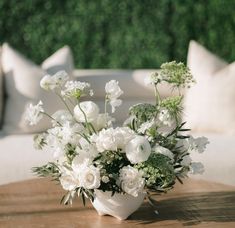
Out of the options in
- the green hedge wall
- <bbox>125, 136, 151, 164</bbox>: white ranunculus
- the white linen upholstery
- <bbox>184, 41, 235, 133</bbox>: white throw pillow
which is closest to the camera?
<bbox>125, 136, 151, 164</bbox>: white ranunculus

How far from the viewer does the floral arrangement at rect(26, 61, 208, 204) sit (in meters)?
1.72

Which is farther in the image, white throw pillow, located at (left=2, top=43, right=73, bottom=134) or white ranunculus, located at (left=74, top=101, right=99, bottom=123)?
white throw pillow, located at (left=2, top=43, right=73, bottom=134)

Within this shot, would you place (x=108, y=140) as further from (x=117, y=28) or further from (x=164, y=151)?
(x=117, y=28)

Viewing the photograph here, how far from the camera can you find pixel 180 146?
6.10ft

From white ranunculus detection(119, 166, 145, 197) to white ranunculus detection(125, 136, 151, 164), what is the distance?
0.11ft

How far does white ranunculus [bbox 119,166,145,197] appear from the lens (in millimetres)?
1722

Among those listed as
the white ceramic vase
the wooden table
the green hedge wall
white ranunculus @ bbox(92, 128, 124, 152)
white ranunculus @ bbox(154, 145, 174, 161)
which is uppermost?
the green hedge wall

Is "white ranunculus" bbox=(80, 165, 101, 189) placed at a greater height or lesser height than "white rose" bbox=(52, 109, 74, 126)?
lesser

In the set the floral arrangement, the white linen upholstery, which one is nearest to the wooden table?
the floral arrangement

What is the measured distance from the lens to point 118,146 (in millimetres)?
1738

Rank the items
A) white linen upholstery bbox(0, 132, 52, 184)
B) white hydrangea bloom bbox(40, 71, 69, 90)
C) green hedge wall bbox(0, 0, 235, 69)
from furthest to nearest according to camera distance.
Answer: green hedge wall bbox(0, 0, 235, 69), white linen upholstery bbox(0, 132, 52, 184), white hydrangea bloom bbox(40, 71, 69, 90)

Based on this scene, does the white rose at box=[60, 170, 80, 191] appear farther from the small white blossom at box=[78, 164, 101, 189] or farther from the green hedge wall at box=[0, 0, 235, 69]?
the green hedge wall at box=[0, 0, 235, 69]

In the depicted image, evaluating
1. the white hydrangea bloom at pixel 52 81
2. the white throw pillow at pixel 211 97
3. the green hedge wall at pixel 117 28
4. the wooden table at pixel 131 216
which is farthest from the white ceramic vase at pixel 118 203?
the green hedge wall at pixel 117 28

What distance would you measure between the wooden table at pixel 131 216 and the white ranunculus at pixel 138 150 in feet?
0.85
